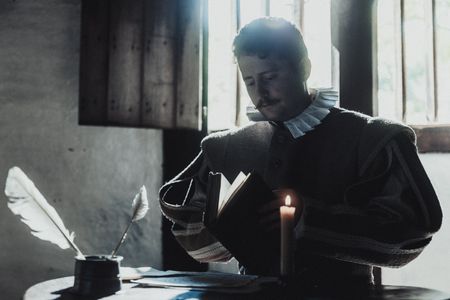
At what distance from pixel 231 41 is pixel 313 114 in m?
1.26

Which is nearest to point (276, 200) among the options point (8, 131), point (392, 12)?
point (392, 12)

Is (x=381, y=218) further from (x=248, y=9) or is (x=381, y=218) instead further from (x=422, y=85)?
(x=248, y=9)

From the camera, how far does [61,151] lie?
3.58 metres

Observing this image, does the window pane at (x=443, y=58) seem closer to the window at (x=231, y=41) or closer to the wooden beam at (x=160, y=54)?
the window at (x=231, y=41)

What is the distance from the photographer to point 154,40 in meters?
3.46

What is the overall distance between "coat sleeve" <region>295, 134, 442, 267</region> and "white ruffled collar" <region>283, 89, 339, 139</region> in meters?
0.31

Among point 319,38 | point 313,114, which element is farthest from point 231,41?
point 313,114

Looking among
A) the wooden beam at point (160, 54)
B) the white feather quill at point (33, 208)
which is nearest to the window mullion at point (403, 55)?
the wooden beam at point (160, 54)

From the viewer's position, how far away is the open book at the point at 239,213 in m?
1.72

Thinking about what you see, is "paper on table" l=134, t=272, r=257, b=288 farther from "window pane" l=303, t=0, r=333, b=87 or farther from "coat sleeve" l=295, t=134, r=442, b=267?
"window pane" l=303, t=0, r=333, b=87

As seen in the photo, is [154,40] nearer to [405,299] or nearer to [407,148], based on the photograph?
[407,148]

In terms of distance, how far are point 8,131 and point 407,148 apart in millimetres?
2170

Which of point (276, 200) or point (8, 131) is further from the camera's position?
point (8, 131)

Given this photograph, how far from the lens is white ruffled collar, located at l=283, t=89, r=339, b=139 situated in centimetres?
235
